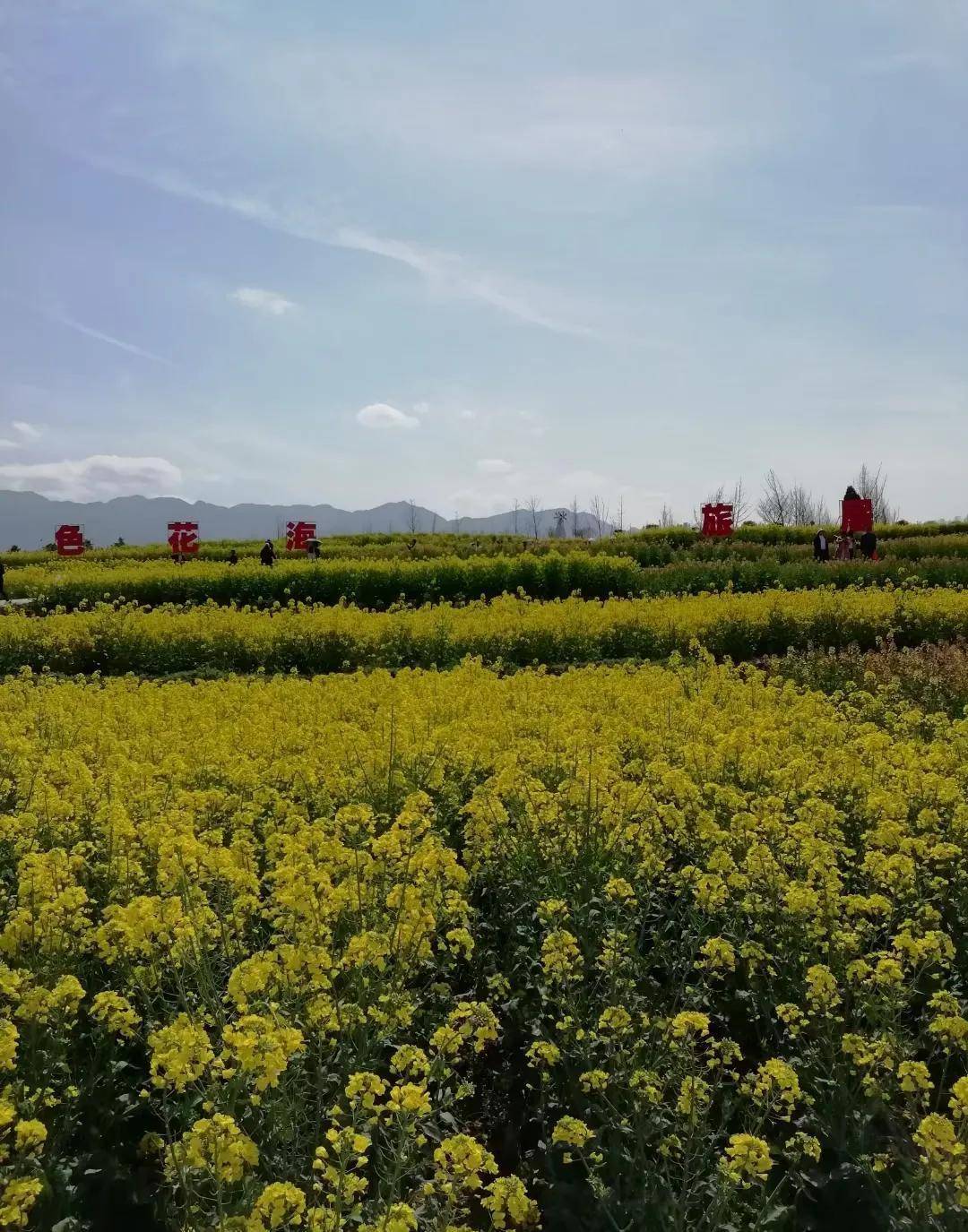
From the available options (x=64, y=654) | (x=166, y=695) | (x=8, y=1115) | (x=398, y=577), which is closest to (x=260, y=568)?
(x=398, y=577)

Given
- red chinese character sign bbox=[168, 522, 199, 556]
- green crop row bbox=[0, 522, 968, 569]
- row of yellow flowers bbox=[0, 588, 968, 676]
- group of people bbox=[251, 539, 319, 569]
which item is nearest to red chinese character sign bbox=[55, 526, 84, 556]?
green crop row bbox=[0, 522, 968, 569]

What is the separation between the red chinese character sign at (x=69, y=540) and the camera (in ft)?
122

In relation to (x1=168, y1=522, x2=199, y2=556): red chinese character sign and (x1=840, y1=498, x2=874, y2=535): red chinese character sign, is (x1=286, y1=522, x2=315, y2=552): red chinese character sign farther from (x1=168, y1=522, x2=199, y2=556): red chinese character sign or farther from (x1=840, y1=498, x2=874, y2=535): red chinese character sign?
(x1=840, y1=498, x2=874, y2=535): red chinese character sign

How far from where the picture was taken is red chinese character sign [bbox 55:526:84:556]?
37125 millimetres

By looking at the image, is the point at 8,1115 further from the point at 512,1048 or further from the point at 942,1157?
the point at 942,1157

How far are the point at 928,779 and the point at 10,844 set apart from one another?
16.6 ft

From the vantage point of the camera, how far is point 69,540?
37.8 meters

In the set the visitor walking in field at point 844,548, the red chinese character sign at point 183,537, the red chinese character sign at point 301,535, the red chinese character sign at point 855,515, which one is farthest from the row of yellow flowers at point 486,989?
the red chinese character sign at point 301,535

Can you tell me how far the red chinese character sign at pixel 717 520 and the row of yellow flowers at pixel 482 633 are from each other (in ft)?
65.8

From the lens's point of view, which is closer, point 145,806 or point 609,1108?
point 609,1108

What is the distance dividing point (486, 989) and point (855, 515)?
2632 cm

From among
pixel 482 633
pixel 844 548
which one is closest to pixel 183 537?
pixel 844 548

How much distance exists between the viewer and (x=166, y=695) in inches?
367

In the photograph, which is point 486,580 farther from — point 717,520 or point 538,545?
point 717,520
